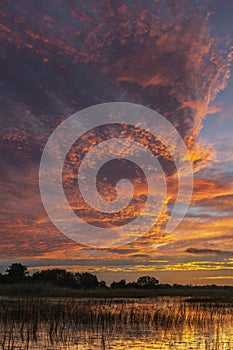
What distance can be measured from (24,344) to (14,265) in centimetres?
7043

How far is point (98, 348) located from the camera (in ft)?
47.0

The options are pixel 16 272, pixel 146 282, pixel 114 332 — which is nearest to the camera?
pixel 114 332

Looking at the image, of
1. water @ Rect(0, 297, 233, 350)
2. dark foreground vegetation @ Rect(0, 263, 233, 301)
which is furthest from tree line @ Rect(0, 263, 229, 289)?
water @ Rect(0, 297, 233, 350)

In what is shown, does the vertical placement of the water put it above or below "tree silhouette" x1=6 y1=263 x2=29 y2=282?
below

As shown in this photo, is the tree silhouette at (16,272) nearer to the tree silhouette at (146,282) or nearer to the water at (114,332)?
the tree silhouette at (146,282)

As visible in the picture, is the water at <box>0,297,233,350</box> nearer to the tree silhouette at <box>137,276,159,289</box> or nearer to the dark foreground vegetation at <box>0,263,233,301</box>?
the dark foreground vegetation at <box>0,263,233,301</box>

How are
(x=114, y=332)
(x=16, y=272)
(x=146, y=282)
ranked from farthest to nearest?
1. (x=146, y=282)
2. (x=16, y=272)
3. (x=114, y=332)

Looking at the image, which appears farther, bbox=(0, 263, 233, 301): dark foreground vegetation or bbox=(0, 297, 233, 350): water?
bbox=(0, 263, 233, 301): dark foreground vegetation

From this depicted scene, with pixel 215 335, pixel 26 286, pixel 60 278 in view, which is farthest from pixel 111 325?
pixel 60 278

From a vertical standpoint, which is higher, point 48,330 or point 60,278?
point 60,278

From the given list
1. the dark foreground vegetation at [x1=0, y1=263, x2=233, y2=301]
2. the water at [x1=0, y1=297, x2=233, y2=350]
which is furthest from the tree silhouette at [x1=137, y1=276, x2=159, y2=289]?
the water at [x1=0, y1=297, x2=233, y2=350]

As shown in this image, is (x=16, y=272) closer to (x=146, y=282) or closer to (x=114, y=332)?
(x=146, y=282)

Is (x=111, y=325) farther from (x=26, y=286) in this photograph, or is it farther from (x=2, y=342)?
(x=26, y=286)

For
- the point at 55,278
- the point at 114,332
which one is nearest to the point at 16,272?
the point at 55,278
